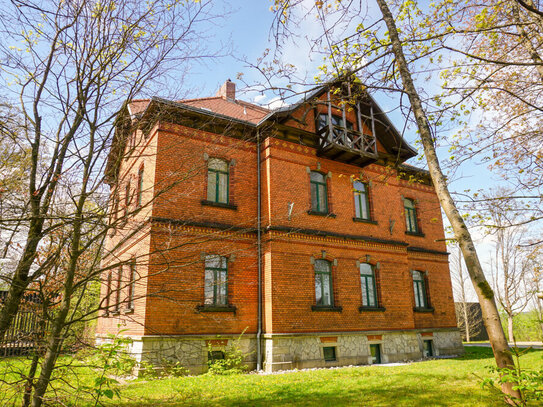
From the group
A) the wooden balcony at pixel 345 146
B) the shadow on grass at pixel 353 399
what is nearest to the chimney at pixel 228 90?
the wooden balcony at pixel 345 146

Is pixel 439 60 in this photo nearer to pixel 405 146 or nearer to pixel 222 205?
pixel 222 205

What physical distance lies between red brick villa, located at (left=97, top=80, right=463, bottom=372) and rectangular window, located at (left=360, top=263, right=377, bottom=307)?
2.0 inches

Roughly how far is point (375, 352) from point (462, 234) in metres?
9.65

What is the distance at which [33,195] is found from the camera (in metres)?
4.75

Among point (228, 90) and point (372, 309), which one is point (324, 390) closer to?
point (372, 309)

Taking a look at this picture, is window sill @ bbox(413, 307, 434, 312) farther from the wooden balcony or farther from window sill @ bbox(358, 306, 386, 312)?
the wooden balcony

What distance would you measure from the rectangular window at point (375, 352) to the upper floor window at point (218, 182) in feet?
25.0

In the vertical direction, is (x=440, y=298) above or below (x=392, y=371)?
above

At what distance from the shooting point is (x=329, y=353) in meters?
12.7

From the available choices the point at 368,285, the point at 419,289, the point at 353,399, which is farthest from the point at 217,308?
the point at 419,289

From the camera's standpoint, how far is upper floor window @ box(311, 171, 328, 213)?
555 inches

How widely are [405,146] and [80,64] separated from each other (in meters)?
14.7

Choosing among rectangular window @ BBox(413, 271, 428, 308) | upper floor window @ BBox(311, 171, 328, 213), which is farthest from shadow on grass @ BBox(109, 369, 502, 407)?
rectangular window @ BBox(413, 271, 428, 308)

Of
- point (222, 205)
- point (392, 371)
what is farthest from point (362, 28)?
point (392, 371)
